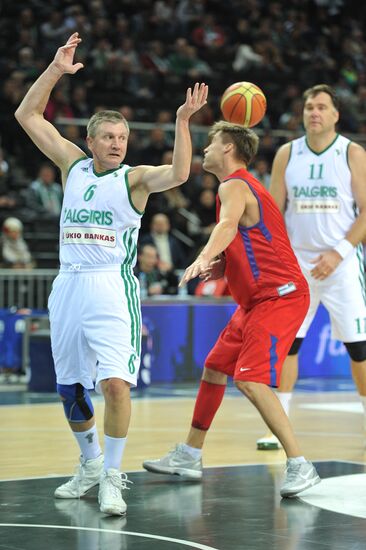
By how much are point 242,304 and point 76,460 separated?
174 cm

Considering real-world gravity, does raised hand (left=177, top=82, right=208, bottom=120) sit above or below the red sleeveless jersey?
above

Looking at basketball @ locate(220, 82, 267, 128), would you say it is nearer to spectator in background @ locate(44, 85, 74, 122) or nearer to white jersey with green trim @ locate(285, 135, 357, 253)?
white jersey with green trim @ locate(285, 135, 357, 253)

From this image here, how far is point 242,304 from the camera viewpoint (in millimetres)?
6750

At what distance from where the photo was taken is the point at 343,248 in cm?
816

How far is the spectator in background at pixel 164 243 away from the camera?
15.5 meters

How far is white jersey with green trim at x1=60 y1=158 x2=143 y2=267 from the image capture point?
235 inches

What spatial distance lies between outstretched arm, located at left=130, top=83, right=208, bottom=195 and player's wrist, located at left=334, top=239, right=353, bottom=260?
2497 millimetres

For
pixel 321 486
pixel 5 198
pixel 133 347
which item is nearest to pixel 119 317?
pixel 133 347

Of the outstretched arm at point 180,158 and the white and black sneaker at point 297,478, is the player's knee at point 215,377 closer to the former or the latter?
the white and black sneaker at point 297,478

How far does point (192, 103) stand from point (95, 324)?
1249 mm

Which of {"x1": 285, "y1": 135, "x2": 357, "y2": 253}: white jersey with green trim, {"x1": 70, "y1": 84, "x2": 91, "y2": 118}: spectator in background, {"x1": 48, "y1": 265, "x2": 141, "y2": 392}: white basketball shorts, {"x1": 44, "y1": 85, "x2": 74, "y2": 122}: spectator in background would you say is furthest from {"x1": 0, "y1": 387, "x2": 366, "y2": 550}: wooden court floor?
{"x1": 70, "y1": 84, "x2": 91, "y2": 118}: spectator in background

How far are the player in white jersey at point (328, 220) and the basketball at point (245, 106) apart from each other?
70 centimetres

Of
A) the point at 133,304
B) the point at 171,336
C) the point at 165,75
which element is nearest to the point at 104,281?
the point at 133,304

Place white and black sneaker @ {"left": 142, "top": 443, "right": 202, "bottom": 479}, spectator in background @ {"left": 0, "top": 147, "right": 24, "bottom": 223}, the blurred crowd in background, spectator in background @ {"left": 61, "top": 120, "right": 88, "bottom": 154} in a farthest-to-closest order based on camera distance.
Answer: spectator in background @ {"left": 61, "top": 120, "right": 88, "bottom": 154} → the blurred crowd in background → spectator in background @ {"left": 0, "top": 147, "right": 24, "bottom": 223} → white and black sneaker @ {"left": 142, "top": 443, "right": 202, "bottom": 479}
